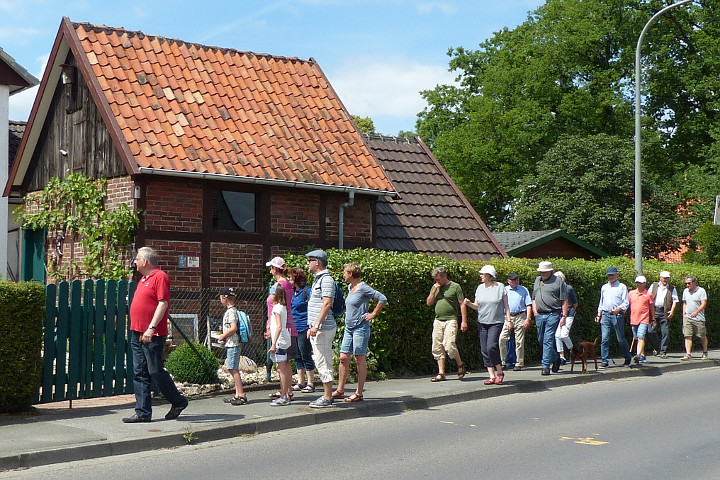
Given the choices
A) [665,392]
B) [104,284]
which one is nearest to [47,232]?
[104,284]

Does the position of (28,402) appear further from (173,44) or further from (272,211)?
(173,44)

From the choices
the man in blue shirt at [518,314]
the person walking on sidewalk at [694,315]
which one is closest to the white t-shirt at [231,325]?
the man in blue shirt at [518,314]

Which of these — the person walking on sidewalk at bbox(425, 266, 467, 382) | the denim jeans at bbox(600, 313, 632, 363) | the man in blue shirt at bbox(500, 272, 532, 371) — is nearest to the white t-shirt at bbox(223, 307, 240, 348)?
the person walking on sidewalk at bbox(425, 266, 467, 382)

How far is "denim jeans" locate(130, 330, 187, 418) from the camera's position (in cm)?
996

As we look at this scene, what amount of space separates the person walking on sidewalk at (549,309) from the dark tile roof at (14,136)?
1402 centimetres

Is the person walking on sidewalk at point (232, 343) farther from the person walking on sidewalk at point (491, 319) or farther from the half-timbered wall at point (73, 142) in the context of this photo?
the half-timbered wall at point (73, 142)

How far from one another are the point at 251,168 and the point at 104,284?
17.8 ft

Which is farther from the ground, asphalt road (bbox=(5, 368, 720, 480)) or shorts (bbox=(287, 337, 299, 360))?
shorts (bbox=(287, 337, 299, 360))

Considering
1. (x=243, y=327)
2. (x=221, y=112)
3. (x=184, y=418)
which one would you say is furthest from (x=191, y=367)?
(x=221, y=112)

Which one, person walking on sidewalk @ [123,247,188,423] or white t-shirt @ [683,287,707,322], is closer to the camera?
person walking on sidewalk @ [123,247,188,423]

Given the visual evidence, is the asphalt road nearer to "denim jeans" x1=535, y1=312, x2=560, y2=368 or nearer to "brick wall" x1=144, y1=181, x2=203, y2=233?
"denim jeans" x1=535, y1=312, x2=560, y2=368

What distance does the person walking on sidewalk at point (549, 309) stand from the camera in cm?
1537

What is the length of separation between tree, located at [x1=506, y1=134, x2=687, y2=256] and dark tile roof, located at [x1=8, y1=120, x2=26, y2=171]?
73.2 ft

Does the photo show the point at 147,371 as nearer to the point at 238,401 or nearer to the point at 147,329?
the point at 147,329
